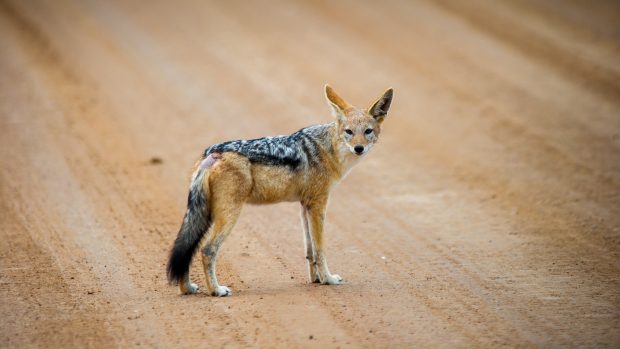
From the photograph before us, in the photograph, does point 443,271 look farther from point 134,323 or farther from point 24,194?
point 24,194

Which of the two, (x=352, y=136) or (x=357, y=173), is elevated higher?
(x=352, y=136)

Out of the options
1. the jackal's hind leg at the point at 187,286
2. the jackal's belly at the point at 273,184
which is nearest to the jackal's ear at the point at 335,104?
the jackal's belly at the point at 273,184

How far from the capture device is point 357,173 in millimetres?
13977

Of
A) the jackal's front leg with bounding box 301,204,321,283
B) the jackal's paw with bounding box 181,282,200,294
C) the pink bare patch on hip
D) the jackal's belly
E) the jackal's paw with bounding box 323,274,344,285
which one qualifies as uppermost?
the pink bare patch on hip

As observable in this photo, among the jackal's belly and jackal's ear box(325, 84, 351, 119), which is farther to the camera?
jackal's ear box(325, 84, 351, 119)

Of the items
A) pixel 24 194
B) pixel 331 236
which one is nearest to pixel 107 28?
pixel 24 194

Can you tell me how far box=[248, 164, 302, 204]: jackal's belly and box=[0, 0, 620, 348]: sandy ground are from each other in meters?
1.01

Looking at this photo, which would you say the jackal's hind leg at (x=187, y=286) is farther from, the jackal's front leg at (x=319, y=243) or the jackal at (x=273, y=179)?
the jackal's front leg at (x=319, y=243)

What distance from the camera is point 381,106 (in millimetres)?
9719

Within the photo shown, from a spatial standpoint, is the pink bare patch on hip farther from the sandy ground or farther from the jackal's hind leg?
the sandy ground

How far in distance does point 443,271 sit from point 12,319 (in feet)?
16.1

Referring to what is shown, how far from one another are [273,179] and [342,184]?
15.2ft

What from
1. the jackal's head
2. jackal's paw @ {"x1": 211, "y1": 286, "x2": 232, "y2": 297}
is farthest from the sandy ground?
the jackal's head

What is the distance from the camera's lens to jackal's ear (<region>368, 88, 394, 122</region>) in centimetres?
959
